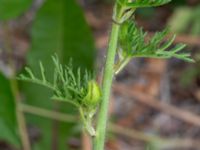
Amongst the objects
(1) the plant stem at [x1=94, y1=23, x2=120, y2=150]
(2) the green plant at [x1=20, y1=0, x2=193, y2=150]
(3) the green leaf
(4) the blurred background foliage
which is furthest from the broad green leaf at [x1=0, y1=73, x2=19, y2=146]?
(1) the plant stem at [x1=94, y1=23, x2=120, y2=150]

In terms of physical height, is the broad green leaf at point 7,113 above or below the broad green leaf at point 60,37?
below

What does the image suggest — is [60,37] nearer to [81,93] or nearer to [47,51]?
[47,51]

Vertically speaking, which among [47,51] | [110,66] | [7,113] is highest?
[110,66]

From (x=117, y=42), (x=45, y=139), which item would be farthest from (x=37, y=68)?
(x=117, y=42)

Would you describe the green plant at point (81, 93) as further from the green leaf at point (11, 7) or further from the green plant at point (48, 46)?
the green plant at point (48, 46)

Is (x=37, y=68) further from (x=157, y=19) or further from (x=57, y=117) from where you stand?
(x=157, y=19)

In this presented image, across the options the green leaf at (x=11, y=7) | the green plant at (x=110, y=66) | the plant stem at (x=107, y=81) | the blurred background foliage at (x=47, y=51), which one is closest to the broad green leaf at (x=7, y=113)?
the blurred background foliage at (x=47, y=51)

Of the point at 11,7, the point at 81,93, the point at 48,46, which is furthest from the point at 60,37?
the point at 81,93
